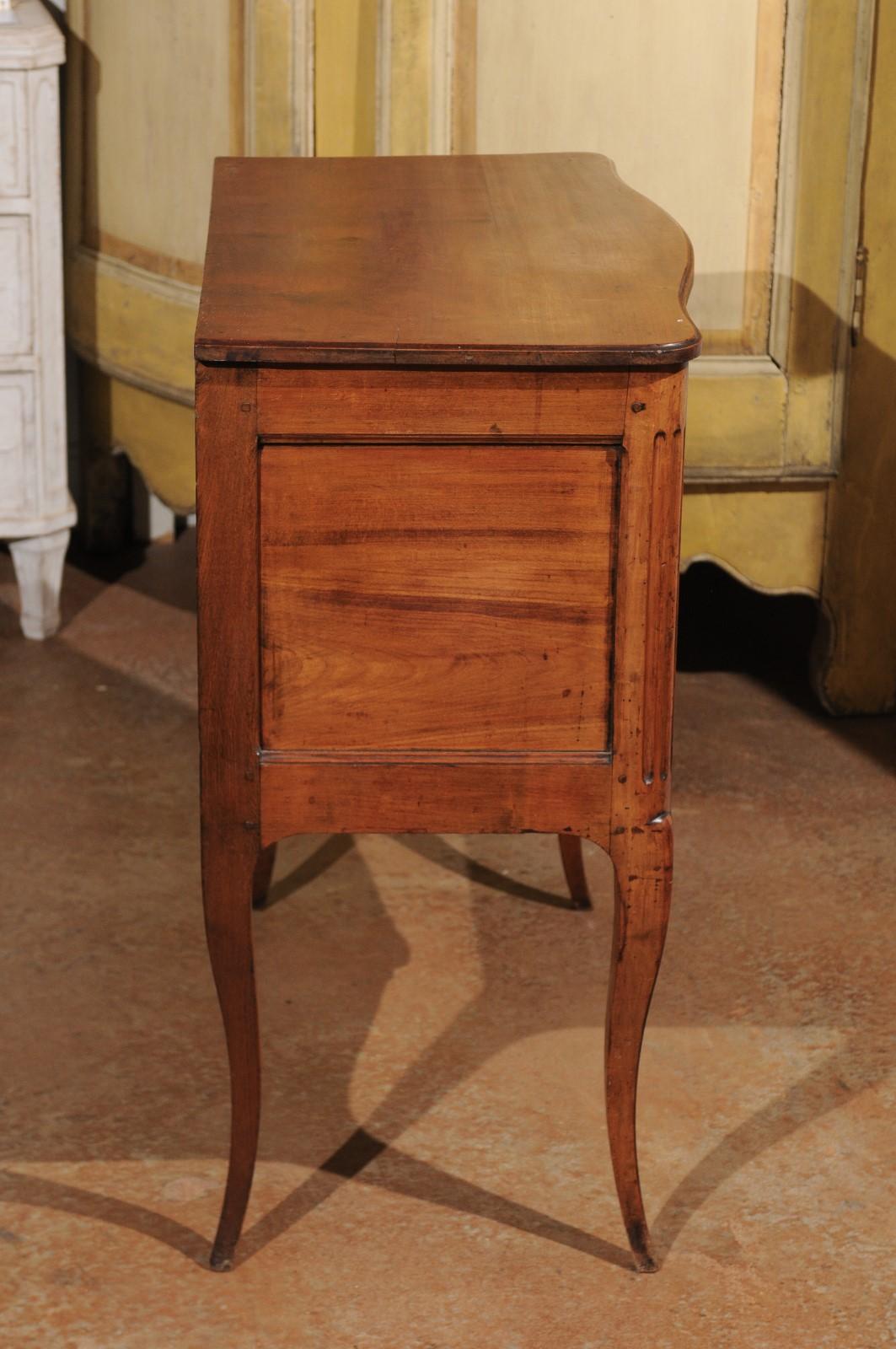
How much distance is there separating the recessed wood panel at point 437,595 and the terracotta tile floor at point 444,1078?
580 mm

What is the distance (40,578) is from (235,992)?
1.99m

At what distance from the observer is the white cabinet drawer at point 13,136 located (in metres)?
3.43

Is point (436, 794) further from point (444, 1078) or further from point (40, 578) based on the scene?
point (40, 578)

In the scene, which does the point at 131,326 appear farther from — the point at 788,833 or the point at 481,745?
the point at 481,745

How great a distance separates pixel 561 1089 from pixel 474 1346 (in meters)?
0.49

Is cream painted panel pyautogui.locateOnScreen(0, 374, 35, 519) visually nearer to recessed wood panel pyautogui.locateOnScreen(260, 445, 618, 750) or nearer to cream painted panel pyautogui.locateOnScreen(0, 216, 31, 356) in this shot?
cream painted panel pyautogui.locateOnScreen(0, 216, 31, 356)

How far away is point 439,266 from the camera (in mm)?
1841

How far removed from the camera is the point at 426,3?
3.03 meters

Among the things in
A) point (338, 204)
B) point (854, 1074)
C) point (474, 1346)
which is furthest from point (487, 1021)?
point (338, 204)

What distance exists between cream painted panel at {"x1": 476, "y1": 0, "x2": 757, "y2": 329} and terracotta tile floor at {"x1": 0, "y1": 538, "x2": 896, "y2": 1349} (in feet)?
3.24

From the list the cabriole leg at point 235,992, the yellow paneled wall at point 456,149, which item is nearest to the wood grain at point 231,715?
the cabriole leg at point 235,992

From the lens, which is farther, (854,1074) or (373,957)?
(373,957)

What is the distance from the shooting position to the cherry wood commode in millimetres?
1679

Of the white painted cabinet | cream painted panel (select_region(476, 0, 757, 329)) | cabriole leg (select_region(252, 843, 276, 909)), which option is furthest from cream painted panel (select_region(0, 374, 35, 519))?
cabriole leg (select_region(252, 843, 276, 909))
